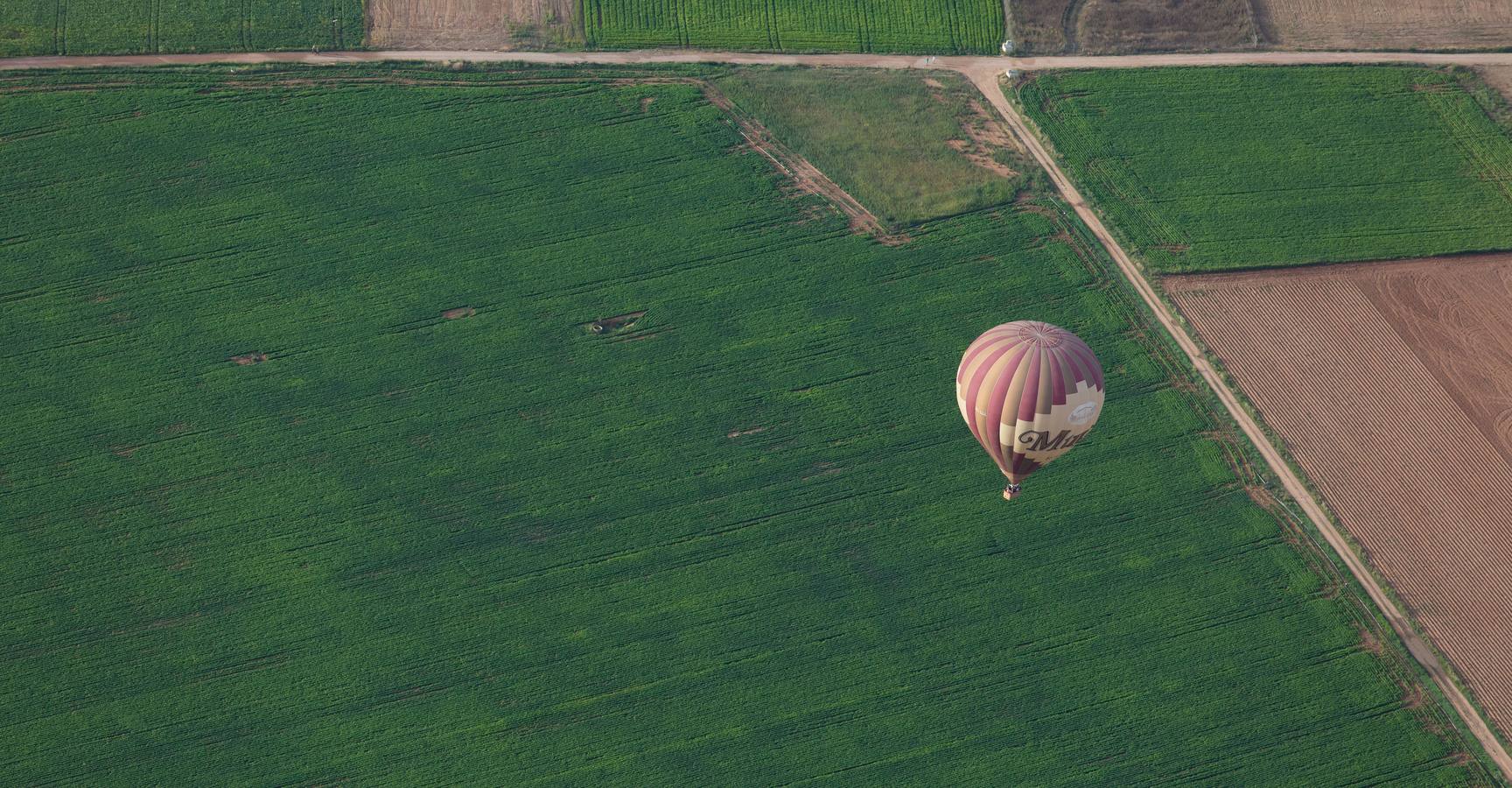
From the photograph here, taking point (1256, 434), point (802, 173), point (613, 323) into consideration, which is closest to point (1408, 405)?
point (1256, 434)

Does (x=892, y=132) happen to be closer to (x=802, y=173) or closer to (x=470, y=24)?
(x=802, y=173)

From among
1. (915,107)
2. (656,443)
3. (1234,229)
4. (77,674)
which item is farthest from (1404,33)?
(77,674)

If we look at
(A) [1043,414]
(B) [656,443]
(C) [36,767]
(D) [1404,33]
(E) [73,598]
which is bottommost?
(C) [36,767]

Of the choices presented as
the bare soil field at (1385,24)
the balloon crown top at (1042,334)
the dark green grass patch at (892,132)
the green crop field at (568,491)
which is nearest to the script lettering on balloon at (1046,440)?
the balloon crown top at (1042,334)

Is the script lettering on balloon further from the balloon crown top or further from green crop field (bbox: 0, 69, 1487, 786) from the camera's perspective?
green crop field (bbox: 0, 69, 1487, 786)

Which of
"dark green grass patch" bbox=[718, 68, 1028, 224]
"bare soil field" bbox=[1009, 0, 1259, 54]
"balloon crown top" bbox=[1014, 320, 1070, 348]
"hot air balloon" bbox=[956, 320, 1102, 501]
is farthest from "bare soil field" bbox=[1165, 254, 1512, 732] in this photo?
"balloon crown top" bbox=[1014, 320, 1070, 348]

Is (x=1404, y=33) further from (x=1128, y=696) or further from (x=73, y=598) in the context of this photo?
(x=73, y=598)
